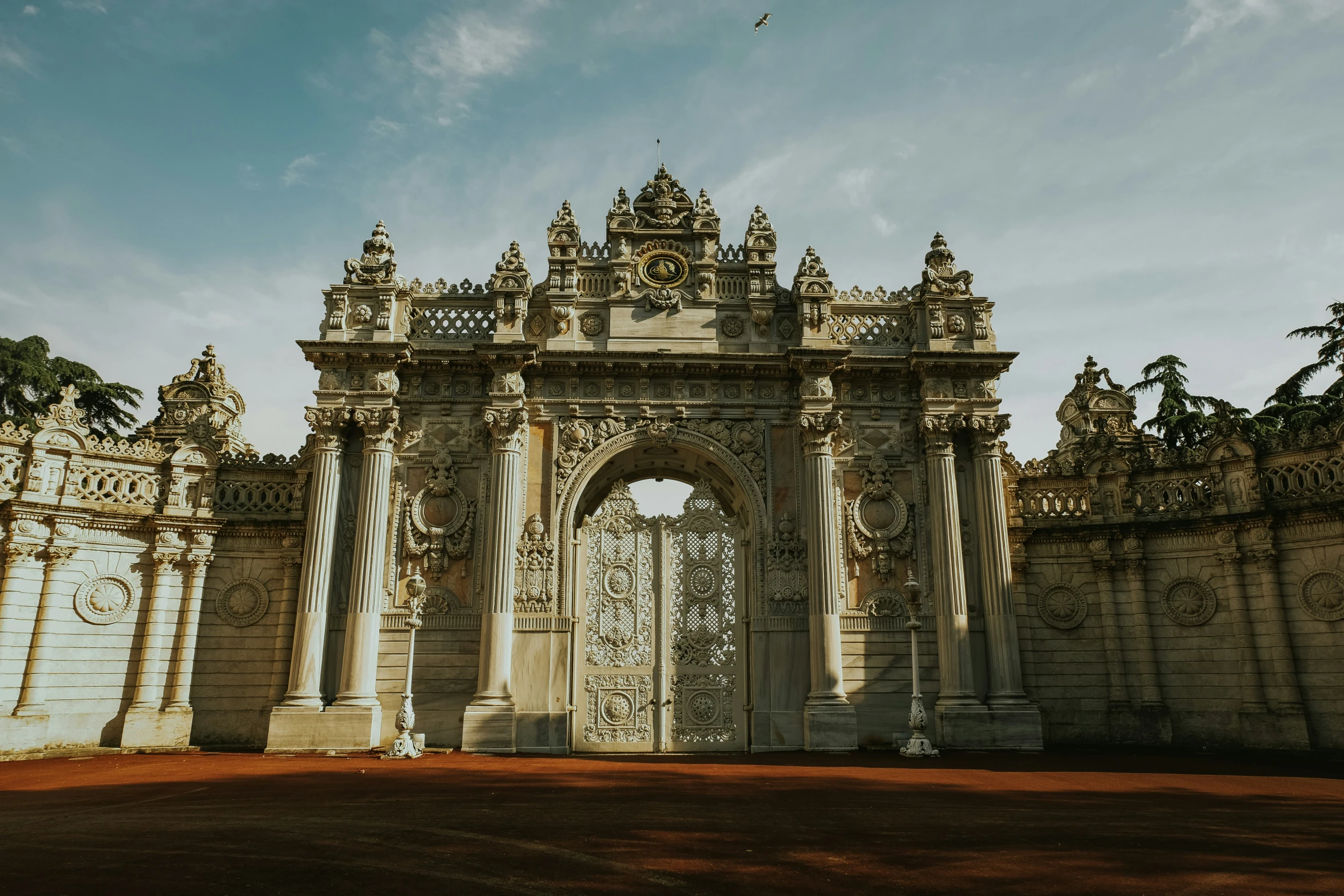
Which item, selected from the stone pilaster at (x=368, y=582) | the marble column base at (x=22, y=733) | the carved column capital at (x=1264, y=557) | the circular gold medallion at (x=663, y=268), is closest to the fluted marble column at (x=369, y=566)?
the stone pilaster at (x=368, y=582)

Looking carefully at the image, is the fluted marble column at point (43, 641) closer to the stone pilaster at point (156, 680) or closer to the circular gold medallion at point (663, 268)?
the stone pilaster at point (156, 680)

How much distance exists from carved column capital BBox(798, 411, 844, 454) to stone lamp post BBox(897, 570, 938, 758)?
346cm

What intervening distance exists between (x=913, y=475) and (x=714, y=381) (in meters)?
5.09

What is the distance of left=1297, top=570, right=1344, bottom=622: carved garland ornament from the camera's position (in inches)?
679

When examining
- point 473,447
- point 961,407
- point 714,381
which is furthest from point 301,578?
point 961,407

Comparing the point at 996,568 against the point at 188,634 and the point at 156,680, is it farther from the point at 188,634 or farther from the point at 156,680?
the point at 156,680

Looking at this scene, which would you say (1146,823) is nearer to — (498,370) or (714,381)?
(714,381)

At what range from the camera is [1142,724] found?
18750mm

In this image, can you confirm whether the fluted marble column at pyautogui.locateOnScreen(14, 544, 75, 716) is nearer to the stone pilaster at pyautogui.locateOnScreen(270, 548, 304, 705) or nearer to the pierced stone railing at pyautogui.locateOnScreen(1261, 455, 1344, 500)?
the stone pilaster at pyautogui.locateOnScreen(270, 548, 304, 705)

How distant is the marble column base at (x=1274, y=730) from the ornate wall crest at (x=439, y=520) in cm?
1704

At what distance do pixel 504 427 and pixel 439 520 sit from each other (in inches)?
101

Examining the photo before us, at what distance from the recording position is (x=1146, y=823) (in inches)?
380

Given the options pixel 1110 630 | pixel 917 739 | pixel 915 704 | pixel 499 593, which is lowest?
pixel 917 739

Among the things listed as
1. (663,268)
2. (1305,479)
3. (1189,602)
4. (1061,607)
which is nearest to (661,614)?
(663,268)
